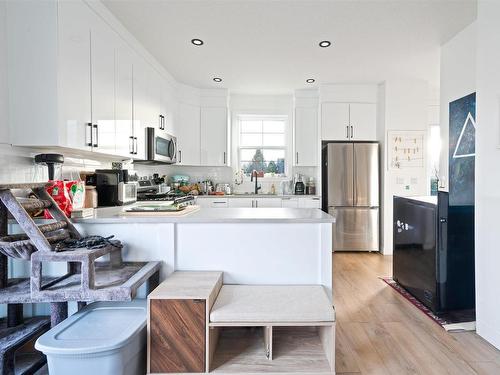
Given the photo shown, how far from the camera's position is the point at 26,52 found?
1.91 metres

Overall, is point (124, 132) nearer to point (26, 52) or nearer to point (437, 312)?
point (26, 52)

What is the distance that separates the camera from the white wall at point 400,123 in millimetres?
4293

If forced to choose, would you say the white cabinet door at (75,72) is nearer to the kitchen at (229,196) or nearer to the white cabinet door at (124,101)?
the kitchen at (229,196)

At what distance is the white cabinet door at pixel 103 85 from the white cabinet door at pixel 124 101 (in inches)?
2.8

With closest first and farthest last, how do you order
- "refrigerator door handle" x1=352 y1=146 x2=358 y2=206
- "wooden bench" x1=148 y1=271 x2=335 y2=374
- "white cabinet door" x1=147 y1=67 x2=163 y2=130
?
1. "wooden bench" x1=148 y1=271 x2=335 y2=374
2. "white cabinet door" x1=147 y1=67 x2=163 y2=130
3. "refrigerator door handle" x1=352 y1=146 x2=358 y2=206

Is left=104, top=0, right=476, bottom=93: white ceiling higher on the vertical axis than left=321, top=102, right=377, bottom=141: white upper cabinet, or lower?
higher

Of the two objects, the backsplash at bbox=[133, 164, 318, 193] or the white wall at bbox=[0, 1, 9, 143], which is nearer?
the white wall at bbox=[0, 1, 9, 143]

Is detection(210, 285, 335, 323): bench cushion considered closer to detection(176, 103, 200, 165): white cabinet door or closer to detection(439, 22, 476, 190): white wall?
detection(439, 22, 476, 190): white wall

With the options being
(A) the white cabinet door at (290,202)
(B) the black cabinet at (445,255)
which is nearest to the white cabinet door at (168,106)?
(A) the white cabinet door at (290,202)

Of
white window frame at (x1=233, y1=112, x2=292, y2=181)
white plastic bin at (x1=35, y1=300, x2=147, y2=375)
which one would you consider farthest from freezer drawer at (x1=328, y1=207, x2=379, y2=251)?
white plastic bin at (x1=35, y1=300, x2=147, y2=375)

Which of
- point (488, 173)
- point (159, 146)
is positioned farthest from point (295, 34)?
point (488, 173)

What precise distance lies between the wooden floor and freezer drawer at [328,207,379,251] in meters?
1.45

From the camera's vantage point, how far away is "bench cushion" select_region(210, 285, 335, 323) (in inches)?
57.0

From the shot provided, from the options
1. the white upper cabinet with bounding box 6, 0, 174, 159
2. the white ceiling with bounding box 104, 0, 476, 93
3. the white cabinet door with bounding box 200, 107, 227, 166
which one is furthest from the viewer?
the white cabinet door with bounding box 200, 107, 227, 166
